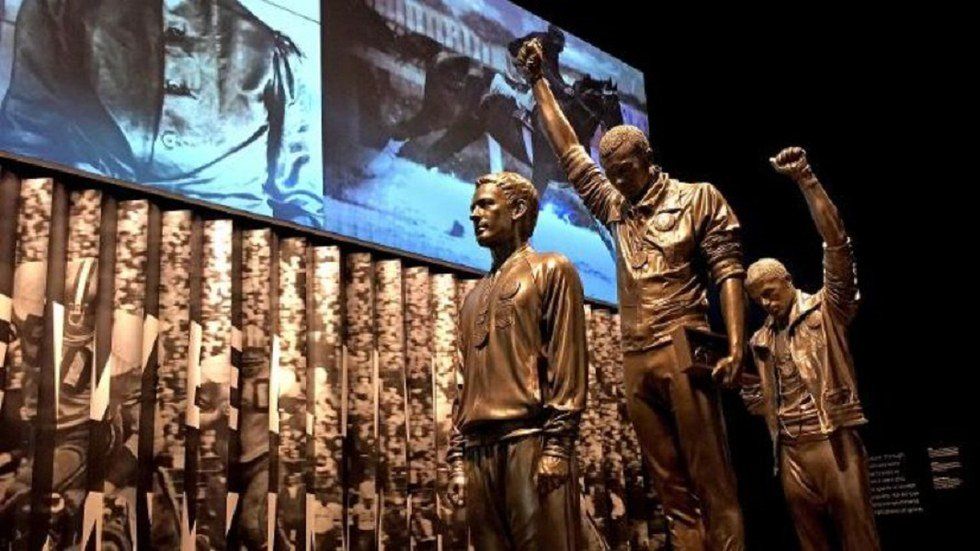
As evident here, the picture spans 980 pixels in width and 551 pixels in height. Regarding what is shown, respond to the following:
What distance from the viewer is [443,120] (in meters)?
6.77

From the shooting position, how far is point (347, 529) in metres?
5.54

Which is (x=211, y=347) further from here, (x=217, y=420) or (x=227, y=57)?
(x=227, y=57)

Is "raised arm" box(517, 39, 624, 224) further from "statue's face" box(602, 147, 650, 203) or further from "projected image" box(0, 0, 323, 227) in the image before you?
"projected image" box(0, 0, 323, 227)

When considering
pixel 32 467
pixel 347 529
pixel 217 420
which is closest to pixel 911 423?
pixel 347 529

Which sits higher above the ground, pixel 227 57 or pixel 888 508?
pixel 227 57

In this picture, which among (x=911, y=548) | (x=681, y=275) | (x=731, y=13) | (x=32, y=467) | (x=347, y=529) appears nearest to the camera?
(x=681, y=275)

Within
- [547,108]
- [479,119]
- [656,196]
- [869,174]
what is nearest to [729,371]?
[656,196]

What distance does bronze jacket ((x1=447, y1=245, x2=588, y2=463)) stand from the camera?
3084 mm

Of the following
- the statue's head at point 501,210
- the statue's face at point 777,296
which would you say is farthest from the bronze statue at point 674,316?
the statue's face at point 777,296

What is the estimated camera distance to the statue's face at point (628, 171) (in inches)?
145

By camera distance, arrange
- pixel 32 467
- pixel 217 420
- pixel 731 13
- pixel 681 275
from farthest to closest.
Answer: pixel 731 13
pixel 217 420
pixel 32 467
pixel 681 275

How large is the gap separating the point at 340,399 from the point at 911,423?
4.17 m

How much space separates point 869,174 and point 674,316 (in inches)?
179

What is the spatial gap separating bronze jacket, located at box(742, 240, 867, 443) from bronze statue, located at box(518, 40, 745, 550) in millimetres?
1186
